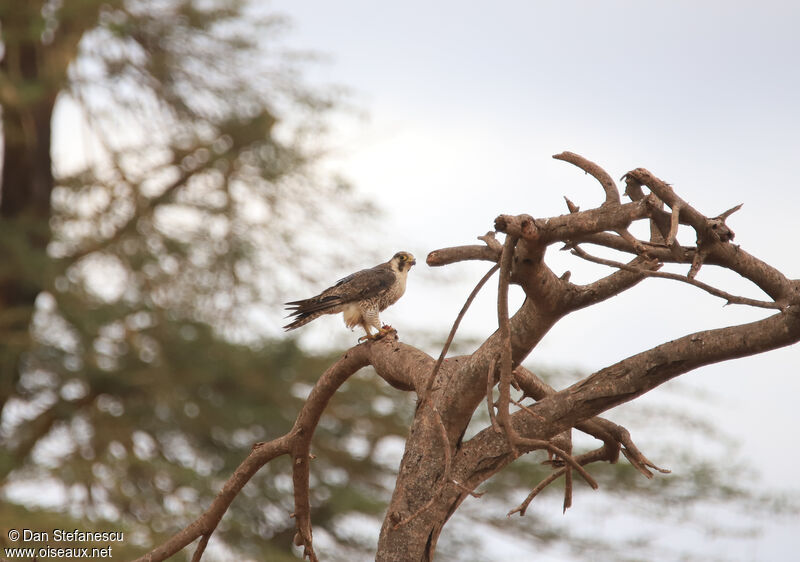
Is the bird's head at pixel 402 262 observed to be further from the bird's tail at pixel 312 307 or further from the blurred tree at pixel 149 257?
the blurred tree at pixel 149 257

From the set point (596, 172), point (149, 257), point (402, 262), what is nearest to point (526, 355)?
point (596, 172)

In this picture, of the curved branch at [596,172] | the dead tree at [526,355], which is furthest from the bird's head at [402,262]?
the curved branch at [596,172]

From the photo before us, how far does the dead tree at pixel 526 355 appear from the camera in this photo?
2086 mm

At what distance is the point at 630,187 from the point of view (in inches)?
91.4

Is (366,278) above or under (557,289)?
above

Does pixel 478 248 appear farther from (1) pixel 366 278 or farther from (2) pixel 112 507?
(2) pixel 112 507

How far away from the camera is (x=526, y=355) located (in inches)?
98.9

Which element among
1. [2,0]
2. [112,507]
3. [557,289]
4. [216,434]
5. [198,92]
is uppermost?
[198,92]

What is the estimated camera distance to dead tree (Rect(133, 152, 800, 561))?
209 cm

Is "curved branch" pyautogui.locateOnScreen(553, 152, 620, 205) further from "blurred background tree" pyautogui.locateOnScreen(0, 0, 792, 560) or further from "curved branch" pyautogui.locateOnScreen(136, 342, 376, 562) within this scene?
"blurred background tree" pyautogui.locateOnScreen(0, 0, 792, 560)

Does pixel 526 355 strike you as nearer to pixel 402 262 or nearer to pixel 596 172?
pixel 596 172

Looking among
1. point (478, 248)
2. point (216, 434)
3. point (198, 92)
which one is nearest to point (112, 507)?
point (216, 434)

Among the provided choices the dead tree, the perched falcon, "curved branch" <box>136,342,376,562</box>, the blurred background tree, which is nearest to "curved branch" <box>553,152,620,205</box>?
the dead tree

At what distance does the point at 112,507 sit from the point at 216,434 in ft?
4.55
